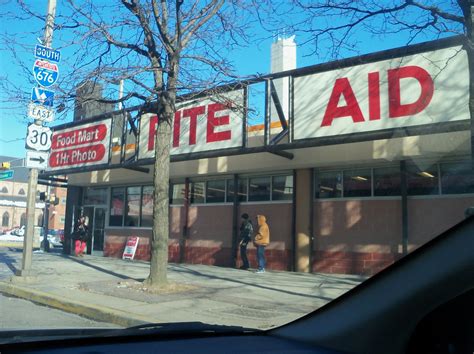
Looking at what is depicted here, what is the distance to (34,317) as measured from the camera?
7688 millimetres

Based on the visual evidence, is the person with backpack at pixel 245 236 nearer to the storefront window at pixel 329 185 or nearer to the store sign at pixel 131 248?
the storefront window at pixel 329 185

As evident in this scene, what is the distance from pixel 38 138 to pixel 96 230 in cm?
992

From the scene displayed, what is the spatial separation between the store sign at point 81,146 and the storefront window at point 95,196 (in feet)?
7.57

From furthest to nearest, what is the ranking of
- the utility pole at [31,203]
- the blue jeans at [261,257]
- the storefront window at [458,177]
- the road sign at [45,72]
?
the blue jeans at [261,257], the utility pole at [31,203], the road sign at [45,72], the storefront window at [458,177]

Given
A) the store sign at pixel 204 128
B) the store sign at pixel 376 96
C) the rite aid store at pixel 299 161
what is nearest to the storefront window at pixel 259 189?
the rite aid store at pixel 299 161

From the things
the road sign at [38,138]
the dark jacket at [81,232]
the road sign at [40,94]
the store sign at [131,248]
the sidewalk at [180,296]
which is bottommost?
the sidewalk at [180,296]

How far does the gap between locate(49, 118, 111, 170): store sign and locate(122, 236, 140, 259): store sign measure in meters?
3.32

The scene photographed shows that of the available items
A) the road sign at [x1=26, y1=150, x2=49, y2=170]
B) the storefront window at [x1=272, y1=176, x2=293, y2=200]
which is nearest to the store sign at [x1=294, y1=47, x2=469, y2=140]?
the storefront window at [x1=272, y1=176, x2=293, y2=200]

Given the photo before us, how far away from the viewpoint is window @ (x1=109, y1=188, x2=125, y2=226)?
778 inches

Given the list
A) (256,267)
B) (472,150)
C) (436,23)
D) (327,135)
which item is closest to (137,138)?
(256,267)

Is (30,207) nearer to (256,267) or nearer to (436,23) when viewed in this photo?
(256,267)

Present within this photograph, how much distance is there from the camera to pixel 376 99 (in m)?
10.9

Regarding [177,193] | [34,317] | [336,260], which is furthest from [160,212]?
[177,193]

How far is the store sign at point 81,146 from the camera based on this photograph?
17.2 m
